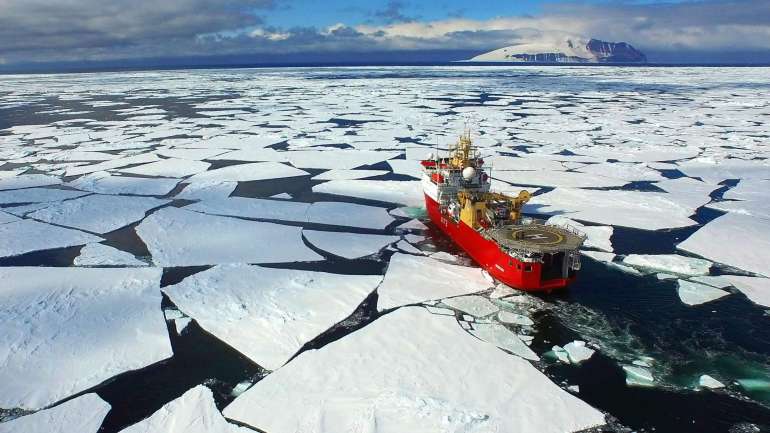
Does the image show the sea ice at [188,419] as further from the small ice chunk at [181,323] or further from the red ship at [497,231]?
the red ship at [497,231]

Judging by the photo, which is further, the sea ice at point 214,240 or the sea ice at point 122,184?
the sea ice at point 122,184

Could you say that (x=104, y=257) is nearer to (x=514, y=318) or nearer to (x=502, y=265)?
(x=502, y=265)

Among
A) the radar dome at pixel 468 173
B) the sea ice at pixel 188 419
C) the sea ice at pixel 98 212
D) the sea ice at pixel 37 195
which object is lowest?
the sea ice at pixel 188 419

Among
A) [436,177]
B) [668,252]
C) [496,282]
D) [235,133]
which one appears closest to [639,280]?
[668,252]

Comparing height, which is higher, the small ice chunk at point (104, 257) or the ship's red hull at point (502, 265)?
the ship's red hull at point (502, 265)

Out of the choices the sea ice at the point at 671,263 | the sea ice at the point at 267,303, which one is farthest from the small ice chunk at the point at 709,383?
the sea ice at the point at 267,303

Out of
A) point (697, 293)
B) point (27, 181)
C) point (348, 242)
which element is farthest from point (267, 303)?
point (27, 181)
